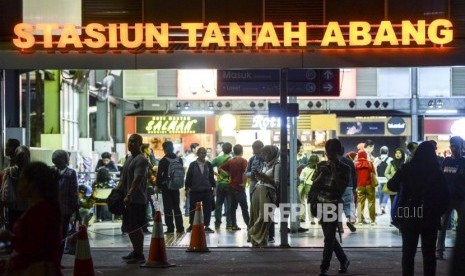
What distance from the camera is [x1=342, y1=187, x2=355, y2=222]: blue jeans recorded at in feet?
56.0

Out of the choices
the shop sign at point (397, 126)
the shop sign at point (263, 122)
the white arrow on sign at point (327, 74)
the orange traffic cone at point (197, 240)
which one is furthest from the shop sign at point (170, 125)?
the orange traffic cone at point (197, 240)

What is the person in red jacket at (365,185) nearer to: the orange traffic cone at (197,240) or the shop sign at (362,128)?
the orange traffic cone at (197,240)

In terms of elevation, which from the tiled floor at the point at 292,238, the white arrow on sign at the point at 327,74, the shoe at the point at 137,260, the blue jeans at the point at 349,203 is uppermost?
the white arrow on sign at the point at 327,74

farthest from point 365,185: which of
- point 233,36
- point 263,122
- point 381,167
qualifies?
point 263,122

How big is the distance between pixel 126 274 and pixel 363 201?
797 centimetres

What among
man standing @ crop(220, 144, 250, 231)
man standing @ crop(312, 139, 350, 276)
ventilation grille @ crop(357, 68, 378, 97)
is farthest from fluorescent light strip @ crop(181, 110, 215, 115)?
man standing @ crop(312, 139, 350, 276)

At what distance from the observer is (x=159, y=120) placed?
27797 mm

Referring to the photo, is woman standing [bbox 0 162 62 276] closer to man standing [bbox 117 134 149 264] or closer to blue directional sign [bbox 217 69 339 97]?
man standing [bbox 117 134 149 264]

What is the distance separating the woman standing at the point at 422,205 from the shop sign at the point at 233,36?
18.9ft

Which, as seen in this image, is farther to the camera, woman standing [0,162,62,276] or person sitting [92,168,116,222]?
person sitting [92,168,116,222]

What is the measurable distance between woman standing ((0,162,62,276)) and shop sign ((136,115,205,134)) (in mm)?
21137

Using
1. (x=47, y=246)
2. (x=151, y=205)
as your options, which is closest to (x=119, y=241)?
(x=151, y=205)

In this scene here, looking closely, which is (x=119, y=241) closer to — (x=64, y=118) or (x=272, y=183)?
(x=272, y=183)

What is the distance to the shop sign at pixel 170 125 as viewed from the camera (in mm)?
27703
